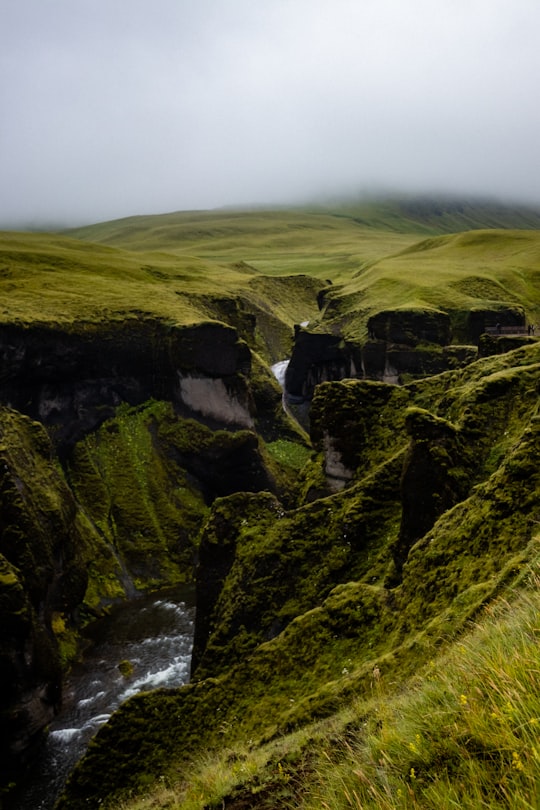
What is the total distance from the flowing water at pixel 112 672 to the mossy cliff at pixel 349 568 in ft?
52.3

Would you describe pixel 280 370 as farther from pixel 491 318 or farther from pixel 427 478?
pixel 427 478

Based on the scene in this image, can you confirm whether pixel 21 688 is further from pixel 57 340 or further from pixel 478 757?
pixel 57 340

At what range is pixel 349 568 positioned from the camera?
2188 centimetres

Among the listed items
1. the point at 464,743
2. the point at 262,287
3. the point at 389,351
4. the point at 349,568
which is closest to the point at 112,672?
the point at 349,568

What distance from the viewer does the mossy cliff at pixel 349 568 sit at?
39.8ft

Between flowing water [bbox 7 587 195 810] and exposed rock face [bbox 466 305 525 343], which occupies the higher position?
exposed rock face [bbox 466 305 525 343]

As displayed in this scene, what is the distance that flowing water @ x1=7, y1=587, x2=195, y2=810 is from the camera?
3192cm

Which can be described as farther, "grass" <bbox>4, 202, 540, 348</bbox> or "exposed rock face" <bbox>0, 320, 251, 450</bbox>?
"grass" <bbox>4, 202, 540, 348</bbox>

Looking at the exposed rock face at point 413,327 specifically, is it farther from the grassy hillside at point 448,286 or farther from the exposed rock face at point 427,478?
the exposed rock face at point 427,478

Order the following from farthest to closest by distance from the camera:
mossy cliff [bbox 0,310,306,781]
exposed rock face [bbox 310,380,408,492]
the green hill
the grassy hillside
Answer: the grassy hillside → mossy cliff [bbox 0,310,306,781] → exposed rock face [bbox 310,380,408,492] → the green hill

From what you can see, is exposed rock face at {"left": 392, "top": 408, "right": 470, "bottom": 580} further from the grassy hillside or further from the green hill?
the grassy hillside

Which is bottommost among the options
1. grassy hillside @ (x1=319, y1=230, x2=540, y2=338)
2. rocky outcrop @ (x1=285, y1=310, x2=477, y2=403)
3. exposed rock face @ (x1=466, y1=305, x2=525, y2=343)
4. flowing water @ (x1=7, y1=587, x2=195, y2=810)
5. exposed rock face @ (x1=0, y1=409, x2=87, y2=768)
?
flowing water @ (x1=7, y1=587, x2=195, y2=810)

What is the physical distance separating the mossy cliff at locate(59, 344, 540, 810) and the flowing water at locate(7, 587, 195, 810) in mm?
15926

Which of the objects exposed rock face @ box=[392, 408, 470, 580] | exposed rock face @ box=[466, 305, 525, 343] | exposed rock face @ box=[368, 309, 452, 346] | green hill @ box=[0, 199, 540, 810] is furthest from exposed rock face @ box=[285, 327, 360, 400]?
exposed rock face @ box=[392, 408, 470, 580]
